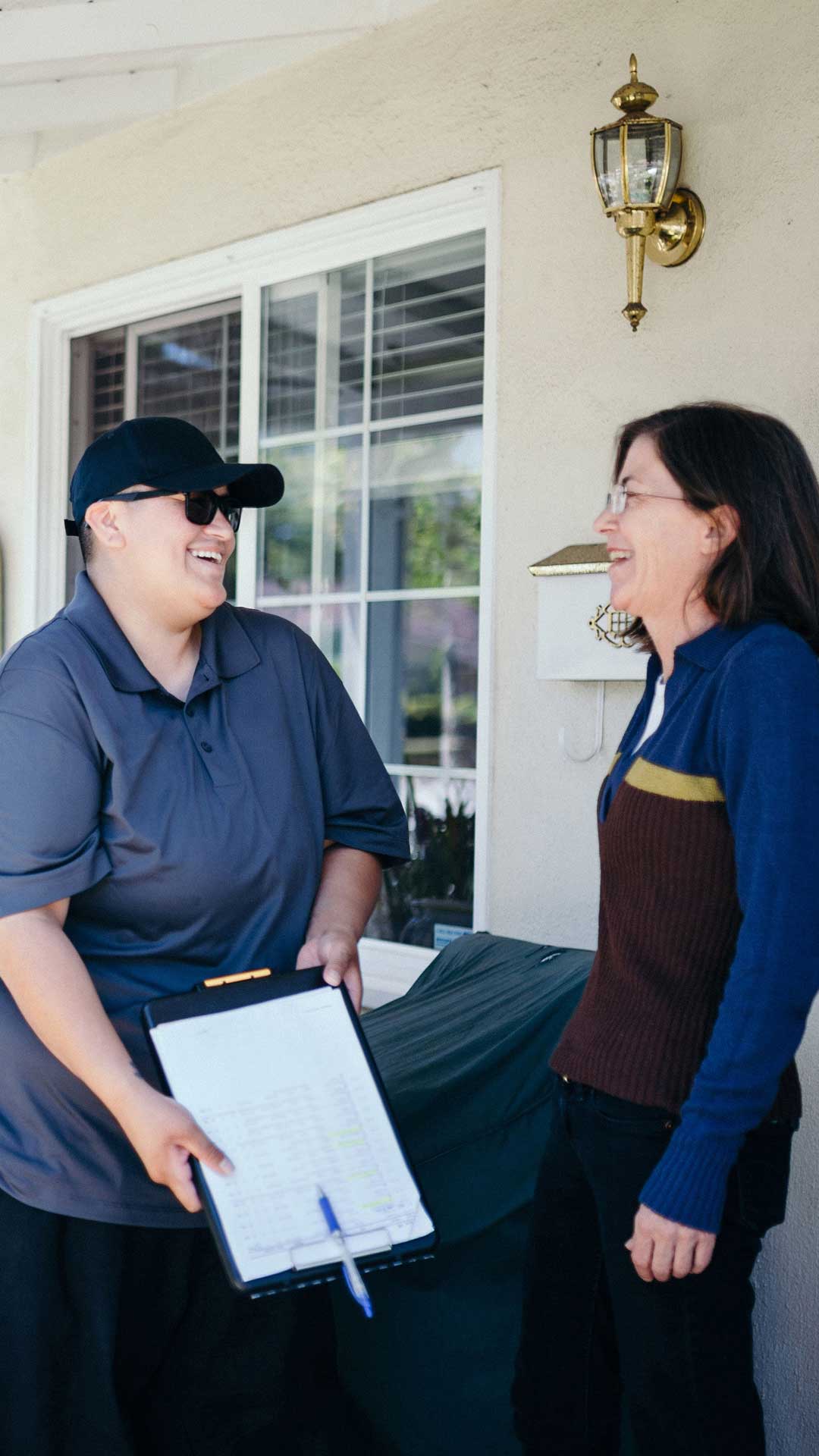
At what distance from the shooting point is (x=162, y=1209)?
5.55ft

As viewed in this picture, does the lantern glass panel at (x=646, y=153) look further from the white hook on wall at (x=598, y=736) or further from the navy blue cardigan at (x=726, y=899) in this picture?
the navy blue cardigan at (x=726, y=899)

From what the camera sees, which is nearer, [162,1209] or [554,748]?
[162,1209]

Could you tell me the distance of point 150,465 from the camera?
5.85 ft

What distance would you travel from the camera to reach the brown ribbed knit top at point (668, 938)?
1.48 meters

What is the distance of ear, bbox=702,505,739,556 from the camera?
5.14ft

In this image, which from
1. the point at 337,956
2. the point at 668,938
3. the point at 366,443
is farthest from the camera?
the point at 366,443

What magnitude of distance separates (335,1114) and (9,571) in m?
3.77

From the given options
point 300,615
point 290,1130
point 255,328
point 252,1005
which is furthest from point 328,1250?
point 255,328

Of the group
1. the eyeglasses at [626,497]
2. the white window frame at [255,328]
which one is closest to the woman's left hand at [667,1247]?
the eyeglasses at [626,497]

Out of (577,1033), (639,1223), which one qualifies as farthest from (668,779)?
(639,1223)

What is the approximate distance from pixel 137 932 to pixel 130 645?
1.28ft

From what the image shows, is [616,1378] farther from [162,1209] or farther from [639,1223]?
[162,1209]

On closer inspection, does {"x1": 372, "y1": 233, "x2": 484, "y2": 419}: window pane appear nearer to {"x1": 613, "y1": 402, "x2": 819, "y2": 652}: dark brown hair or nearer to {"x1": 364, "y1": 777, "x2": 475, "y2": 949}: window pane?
{"x1": 364, "y1": 777, "x2": 475, "y2": 949}: window pane

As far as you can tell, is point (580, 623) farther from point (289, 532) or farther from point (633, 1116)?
point (633, 1116)
